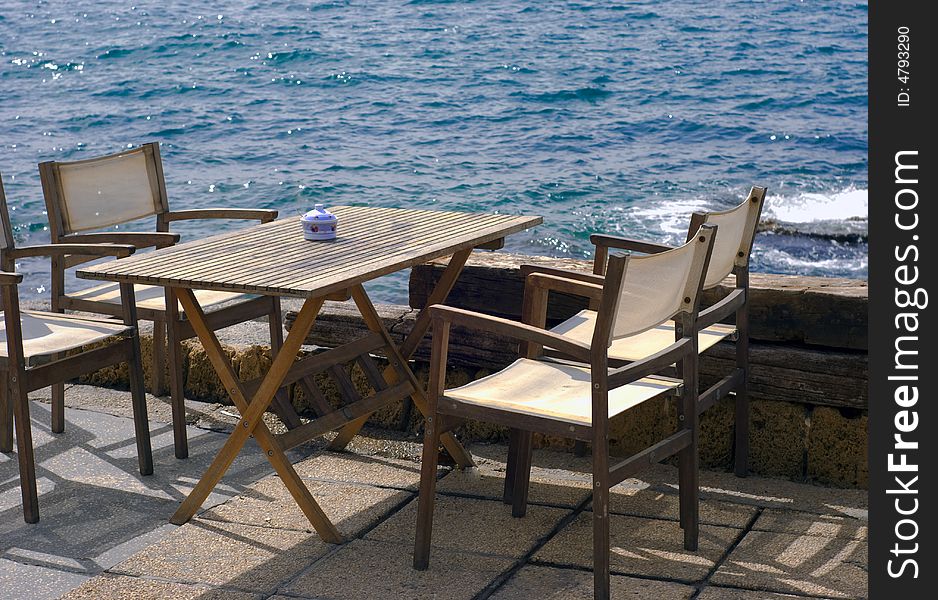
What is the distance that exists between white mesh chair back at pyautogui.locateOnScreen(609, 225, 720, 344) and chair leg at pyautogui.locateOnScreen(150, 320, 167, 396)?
2.31 meters

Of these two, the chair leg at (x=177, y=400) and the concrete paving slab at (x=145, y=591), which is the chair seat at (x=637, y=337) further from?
the chair leg at (x=177, y=400)

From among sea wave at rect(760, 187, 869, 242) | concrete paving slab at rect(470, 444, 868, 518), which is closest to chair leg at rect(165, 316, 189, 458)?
concrete paving slab at rect(470, 444, 868, 518)

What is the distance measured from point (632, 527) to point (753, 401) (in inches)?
27.7

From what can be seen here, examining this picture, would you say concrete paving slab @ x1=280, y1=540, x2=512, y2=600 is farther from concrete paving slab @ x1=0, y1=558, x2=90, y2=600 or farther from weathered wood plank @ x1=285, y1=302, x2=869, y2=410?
weathered wood plank @ x1=285, y1=302, x2=869, y2=410

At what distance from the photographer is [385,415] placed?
4277mm

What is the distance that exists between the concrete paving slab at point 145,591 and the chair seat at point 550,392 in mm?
760

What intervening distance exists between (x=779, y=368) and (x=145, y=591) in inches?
79.8

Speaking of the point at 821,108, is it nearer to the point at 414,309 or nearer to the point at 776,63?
the point at 776,63

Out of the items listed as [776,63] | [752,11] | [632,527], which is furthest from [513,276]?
[752,11]

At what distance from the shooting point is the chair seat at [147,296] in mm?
4129

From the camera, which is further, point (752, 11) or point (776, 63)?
point (752, 11)

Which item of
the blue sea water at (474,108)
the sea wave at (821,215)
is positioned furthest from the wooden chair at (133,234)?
the sea wave at (821,215)

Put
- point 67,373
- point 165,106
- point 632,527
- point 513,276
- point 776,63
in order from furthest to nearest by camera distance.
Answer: point 776,63 → point 165,106 → point 513,276 → point 67,373 → point 632,527

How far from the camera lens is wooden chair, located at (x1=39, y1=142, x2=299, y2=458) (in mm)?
4031
